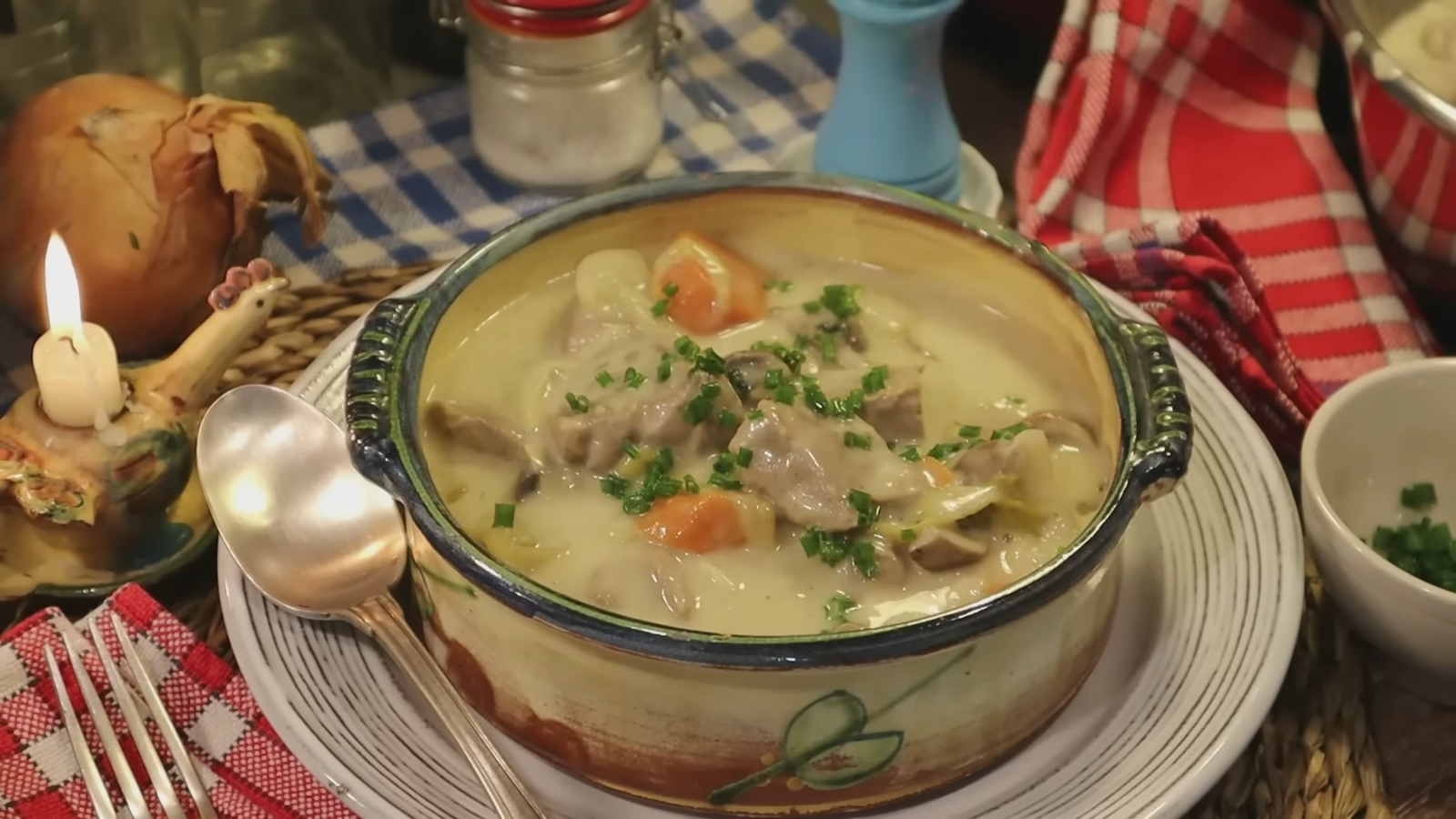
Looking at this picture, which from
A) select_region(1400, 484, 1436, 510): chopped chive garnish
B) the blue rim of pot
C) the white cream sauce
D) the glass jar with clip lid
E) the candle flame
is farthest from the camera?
the glass jar with clip lid

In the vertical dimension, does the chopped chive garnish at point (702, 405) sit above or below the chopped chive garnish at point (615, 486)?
above

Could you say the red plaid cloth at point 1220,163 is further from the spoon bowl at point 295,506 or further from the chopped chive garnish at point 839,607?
the spoon bowl at point 295,506

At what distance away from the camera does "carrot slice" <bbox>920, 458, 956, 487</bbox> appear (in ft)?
3.97

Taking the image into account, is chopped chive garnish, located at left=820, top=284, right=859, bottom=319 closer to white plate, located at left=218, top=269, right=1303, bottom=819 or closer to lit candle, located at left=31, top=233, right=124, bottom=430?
white plate, located at left=218, top=269, right=1303, bottom=819

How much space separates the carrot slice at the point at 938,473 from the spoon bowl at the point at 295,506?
17.9 inches

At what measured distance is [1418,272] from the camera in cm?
168

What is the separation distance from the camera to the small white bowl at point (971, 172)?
187 cm

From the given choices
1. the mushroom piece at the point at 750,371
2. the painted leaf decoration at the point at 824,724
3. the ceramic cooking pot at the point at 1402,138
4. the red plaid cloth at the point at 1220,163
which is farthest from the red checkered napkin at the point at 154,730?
the ceramic cooking pot at the point at 1402,138

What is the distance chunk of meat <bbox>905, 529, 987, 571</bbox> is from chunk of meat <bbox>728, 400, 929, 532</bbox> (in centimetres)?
6

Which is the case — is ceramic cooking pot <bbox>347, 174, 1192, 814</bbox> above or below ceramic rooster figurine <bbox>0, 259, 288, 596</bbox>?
above

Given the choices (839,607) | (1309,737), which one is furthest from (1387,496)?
(839,607)

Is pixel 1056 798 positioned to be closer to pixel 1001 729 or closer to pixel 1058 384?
pixel 1001 729

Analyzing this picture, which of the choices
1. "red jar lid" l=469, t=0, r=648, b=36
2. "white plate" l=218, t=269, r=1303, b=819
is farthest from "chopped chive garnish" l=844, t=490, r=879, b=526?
"red jar lid" l=469, t=0, r=648, b=36

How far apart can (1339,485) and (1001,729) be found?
1.71 ft
